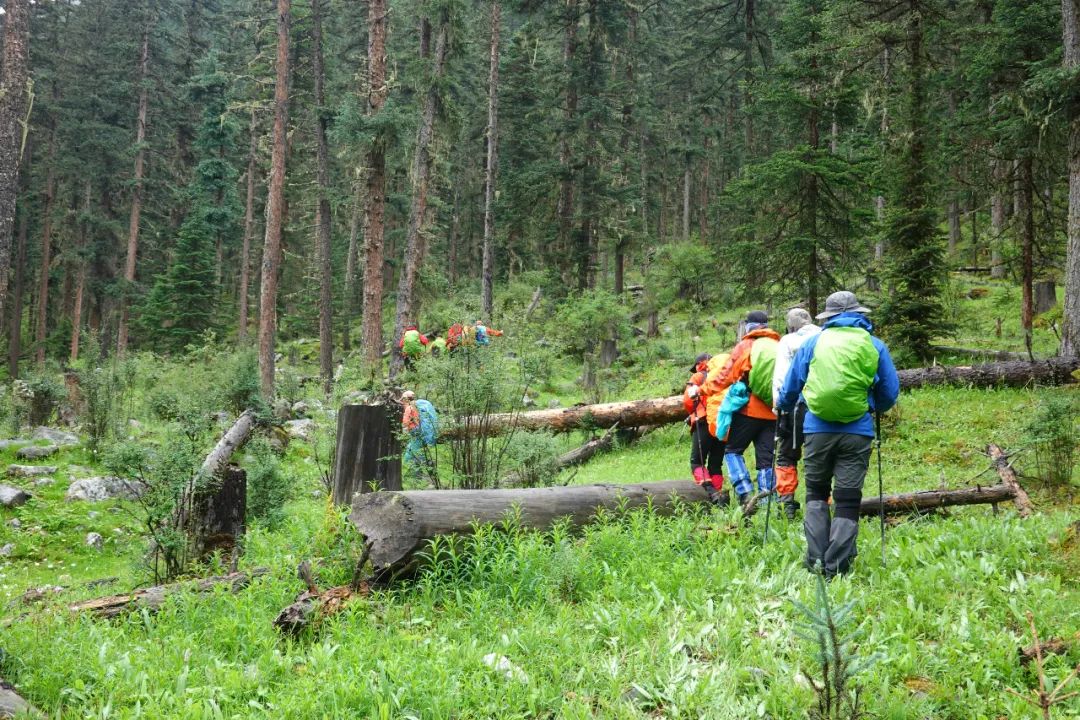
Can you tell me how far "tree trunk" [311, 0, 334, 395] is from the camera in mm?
23609

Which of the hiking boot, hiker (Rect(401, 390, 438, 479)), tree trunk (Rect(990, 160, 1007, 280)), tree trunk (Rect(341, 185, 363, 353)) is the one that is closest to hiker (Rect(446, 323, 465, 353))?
hiker (Rect(401, 390, 438, 479))

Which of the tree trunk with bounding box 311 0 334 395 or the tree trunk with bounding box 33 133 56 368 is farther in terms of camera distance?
the tree trunk with bounding box 33 133 56 368

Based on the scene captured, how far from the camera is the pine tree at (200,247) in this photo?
3322cm

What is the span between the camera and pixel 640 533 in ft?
19.5

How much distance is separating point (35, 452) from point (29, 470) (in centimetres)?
111

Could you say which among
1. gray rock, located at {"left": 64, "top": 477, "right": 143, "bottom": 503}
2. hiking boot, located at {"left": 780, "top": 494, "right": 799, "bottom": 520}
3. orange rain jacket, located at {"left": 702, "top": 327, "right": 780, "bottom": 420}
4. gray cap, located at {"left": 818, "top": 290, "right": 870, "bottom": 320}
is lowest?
gray rock, located at {"left": 64, "top": 477, "right": 143, "bottom": 503}

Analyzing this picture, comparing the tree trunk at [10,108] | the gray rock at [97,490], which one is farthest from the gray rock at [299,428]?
the tree trunk at [10,108]

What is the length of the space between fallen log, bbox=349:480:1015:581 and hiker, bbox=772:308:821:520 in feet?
2.21

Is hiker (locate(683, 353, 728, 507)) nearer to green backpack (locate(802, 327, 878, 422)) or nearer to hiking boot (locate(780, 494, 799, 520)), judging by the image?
hiking boot (locate(780, 494, 799, 520))

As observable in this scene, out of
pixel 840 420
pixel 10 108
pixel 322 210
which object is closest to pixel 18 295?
pixel 322 210

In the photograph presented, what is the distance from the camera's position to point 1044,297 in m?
20.8

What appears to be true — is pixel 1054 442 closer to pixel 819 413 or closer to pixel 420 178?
pixel 819 413

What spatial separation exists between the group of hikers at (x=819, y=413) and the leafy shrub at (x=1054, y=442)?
2.90 m

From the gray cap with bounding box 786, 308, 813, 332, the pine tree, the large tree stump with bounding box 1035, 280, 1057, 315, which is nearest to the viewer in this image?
Answer: the gray cap with bounding box 786, 308, 813, 332
